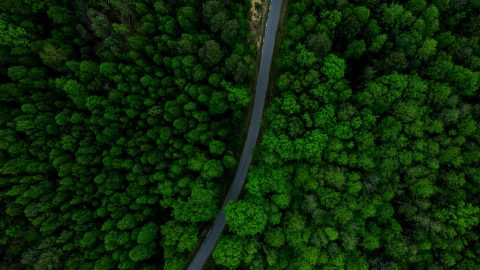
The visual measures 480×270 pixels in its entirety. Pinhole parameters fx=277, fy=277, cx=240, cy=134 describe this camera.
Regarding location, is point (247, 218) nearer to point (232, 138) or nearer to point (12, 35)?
point (232, 138)

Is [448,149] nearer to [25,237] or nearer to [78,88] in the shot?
[78,88]

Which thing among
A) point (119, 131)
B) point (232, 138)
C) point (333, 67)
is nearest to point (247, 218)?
point (232, 138)

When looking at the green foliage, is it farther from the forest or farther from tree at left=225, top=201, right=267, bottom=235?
tree at left=225, top=201, right=267, bottom=235

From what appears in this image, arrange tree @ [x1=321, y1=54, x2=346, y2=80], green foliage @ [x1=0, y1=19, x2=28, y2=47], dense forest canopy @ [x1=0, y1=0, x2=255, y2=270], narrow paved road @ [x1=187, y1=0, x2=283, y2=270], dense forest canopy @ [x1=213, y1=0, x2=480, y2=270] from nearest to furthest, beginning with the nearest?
dense forest canopy @ [x1=213, y1=0, x2=480, y2=270], tree @ [x1=321, y1=54, x2=346, y2=80], dense forest canopy @ [x1=0, y1=0, x2=255, y2=270], green foliage @ [x1=0, y1=19, x2=28, y2=47], narrow paved road @ [x1=187, y1=0, x2=283, y2=270]

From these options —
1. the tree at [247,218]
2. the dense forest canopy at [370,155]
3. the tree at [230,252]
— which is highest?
the dense forest canopy at [370,155]

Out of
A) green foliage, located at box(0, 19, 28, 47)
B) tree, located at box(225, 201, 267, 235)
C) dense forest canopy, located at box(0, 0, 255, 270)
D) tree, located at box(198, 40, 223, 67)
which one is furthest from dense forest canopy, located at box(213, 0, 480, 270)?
green foliage, located at box(0, 19, 28, 47)

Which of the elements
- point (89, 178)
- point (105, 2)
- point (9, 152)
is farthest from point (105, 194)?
point (105, 2)

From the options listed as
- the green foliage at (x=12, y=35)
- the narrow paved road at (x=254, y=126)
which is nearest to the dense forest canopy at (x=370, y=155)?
the narrow paved road at (x=254, y=126)

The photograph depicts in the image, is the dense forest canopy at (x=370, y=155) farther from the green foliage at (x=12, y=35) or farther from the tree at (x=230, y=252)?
the green foliage at (x=12, y=35)
